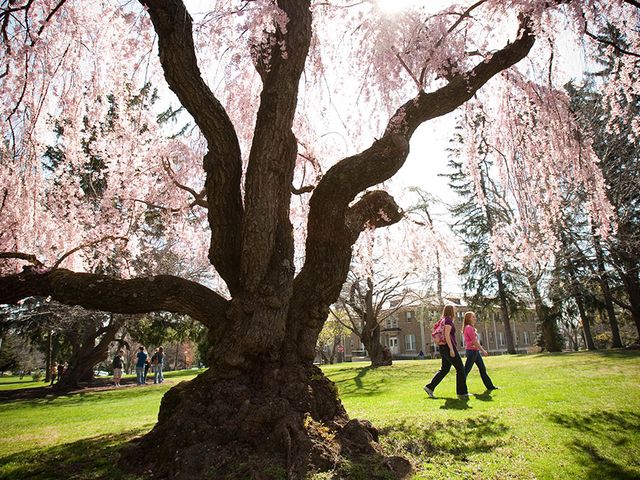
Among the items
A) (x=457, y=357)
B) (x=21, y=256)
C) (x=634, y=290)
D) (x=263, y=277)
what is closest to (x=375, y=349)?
(x=634, y=290)

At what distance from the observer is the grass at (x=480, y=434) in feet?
10.1

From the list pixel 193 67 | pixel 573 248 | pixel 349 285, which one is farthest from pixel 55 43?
pixel 573 248

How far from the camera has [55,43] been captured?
19.7 feet

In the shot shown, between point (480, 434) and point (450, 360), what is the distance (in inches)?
108

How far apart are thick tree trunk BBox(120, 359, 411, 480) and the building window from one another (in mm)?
46016

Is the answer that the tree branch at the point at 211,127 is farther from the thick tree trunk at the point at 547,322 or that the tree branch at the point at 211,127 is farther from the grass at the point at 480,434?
the thick tree trunk at the point at 547,322

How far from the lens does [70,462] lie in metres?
3.91

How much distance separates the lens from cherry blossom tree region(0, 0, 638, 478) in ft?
11.2

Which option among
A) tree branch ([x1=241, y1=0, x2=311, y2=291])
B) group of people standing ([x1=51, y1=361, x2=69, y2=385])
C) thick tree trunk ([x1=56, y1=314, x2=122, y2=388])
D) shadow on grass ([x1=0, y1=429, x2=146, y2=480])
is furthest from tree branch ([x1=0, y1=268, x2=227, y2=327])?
group of people standing ([x1=51, y1=361, x2=69, y2=385])

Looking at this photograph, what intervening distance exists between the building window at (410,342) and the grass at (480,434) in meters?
40.8

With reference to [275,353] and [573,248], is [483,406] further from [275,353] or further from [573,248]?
[573,248]

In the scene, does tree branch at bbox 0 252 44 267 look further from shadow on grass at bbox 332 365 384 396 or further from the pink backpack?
shadow on grass at bbox 332 365 384 396

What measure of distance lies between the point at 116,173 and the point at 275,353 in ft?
20.7

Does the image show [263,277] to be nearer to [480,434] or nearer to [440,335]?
[480,434]
